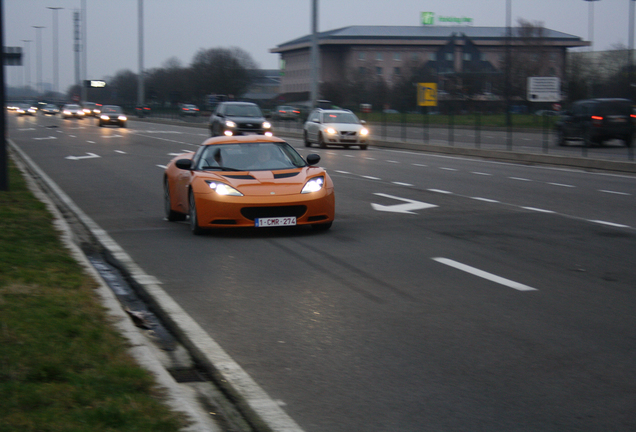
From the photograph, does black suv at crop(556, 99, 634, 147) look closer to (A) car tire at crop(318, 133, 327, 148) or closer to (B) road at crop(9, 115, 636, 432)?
(A) car tire at crop(318, 133, 327, 148)

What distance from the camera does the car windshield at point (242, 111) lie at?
37.9 m

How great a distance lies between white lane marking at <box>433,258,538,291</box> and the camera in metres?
7.54

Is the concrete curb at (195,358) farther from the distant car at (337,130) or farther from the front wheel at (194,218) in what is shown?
the distant car at (337,130)

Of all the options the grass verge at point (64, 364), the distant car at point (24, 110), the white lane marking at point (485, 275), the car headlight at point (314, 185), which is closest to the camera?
the grass verge at point (64, 364)

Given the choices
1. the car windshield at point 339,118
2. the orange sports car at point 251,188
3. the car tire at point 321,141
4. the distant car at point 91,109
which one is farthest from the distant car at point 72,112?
the orange sports car at point 251,188

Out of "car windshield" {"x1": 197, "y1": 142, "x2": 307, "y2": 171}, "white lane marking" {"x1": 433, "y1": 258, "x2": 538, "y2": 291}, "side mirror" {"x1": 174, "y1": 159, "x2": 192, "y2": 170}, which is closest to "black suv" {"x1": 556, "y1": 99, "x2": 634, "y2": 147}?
"car windshield" {"x1": 197, "y1": 142, "x2": 307, "y2": 171}

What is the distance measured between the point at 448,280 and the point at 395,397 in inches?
132

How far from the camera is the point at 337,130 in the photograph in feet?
112

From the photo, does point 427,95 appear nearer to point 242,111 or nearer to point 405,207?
point 242,111

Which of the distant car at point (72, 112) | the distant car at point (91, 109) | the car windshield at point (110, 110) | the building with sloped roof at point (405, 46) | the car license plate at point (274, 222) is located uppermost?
the building with sloped roof at point (405, 46)

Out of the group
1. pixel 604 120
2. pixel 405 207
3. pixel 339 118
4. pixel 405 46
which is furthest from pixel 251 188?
pixel 405 46

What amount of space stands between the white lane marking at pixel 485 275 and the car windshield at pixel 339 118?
86.1ft

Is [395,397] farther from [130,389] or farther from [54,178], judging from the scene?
[54,178]

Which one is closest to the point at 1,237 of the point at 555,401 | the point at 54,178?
the point at 555,401
